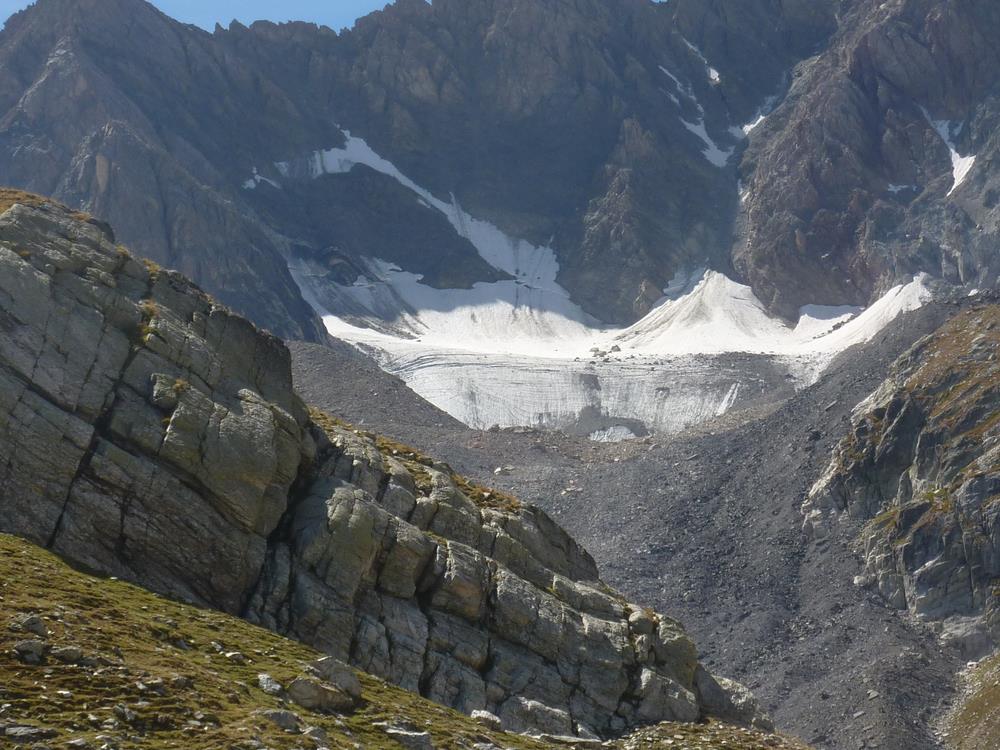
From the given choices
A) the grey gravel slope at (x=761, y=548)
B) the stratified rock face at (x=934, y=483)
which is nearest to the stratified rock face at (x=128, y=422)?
the grey gravel slope at (x=761, y=548)

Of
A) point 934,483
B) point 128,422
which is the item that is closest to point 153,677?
point 128,422

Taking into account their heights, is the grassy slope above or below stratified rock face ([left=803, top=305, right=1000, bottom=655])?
below

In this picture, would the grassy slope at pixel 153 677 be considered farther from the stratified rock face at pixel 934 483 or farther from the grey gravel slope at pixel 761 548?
the stratified rock face at pixel 934 483

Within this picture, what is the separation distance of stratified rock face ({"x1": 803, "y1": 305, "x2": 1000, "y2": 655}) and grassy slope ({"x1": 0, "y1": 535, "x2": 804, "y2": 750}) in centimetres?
8510

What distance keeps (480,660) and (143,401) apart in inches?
408

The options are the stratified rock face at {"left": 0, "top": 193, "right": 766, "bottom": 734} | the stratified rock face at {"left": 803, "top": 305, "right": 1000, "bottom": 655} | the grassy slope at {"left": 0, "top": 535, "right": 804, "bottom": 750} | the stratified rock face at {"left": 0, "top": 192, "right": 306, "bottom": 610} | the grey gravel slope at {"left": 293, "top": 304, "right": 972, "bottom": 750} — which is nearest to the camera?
the grassy slope at {"left": 0, "top": 535, "right": 804, "bottom": 750}

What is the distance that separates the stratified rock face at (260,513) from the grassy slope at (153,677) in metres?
2.39

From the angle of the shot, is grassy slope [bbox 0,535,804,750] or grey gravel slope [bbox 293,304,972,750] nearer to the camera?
grassy slope [bbox 0,535,804,750]

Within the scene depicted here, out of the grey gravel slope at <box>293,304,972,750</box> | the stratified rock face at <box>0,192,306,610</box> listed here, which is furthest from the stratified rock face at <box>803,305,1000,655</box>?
the stratified rock face at <box>0,192,306,610</box>

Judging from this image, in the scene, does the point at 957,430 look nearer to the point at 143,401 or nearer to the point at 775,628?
the point at 775,628

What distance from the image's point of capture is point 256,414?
3769 cm

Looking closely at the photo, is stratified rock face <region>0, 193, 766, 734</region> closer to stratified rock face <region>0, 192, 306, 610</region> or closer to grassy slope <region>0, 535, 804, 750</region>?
stratified rock face <region>0, 192, 306, 610</region>

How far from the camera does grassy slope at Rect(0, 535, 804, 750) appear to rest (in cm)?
2409

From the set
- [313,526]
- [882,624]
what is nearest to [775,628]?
[882,624]
